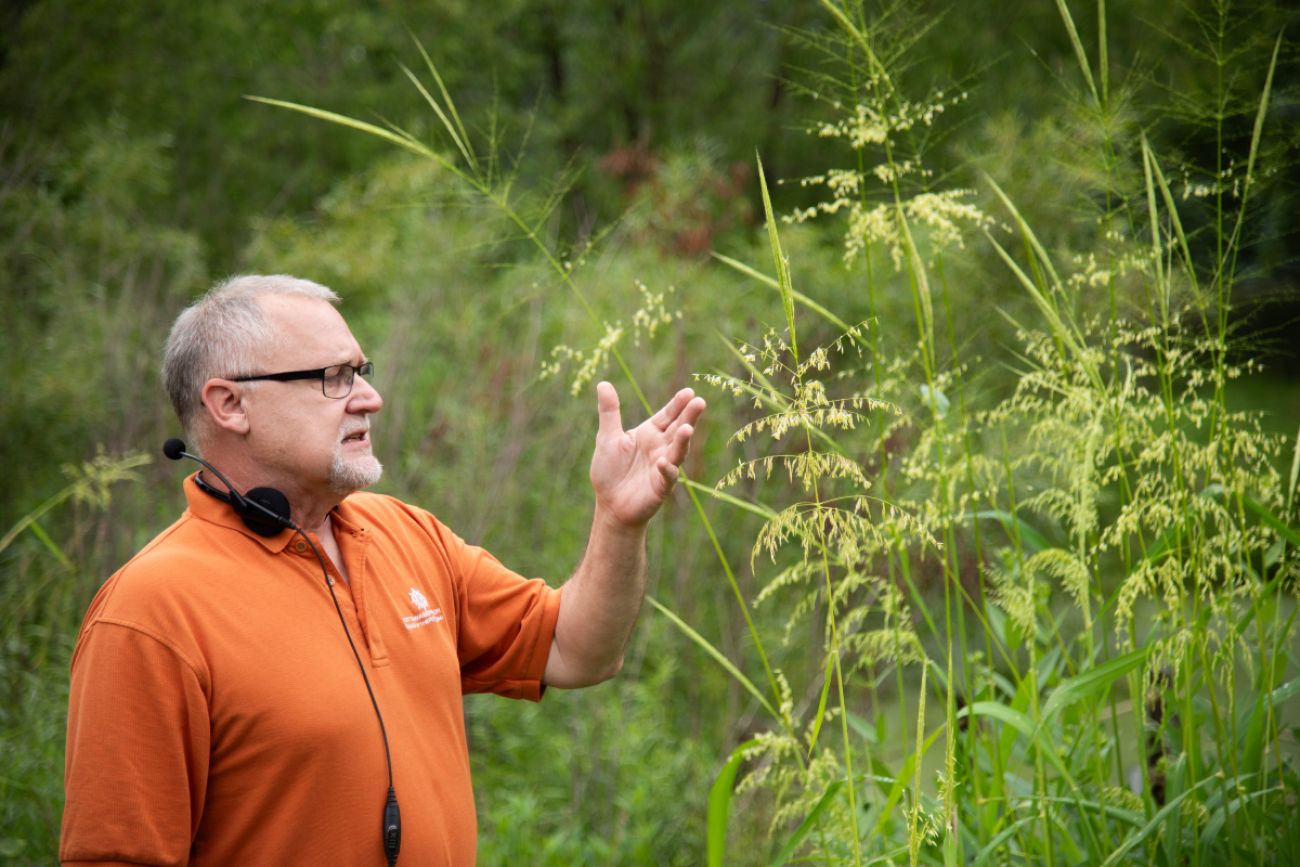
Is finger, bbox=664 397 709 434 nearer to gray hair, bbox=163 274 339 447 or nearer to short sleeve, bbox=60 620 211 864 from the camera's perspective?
gray hair, bbox=163 274 339 447

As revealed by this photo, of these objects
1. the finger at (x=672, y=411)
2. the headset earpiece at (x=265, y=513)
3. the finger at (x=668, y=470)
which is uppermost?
the finger at (x=672, y=411)

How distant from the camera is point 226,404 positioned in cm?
192

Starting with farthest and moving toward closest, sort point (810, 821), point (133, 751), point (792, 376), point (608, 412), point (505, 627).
Answer: 1. point (505, 627)
2. point (608, 412)
3. point (810, 821)
4. point (133, 751)
5. point (792, 376)

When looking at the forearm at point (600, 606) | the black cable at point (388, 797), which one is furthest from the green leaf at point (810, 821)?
the black cable at point (388, 797)

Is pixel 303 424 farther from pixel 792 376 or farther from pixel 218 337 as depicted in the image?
pixel 792 376

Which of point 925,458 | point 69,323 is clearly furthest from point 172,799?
point 69,323

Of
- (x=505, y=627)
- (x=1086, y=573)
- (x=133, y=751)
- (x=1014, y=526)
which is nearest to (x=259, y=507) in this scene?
(x=133, y=751)

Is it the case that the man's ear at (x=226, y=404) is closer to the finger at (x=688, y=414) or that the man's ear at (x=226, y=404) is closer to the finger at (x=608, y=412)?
the finger at (x=608, y=412)

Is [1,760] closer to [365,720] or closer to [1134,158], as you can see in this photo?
[365,720]

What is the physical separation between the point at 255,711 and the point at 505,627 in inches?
24.0

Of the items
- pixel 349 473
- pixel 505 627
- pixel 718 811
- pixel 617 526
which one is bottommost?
pixel 718 811

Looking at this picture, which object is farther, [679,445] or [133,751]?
[679,445]

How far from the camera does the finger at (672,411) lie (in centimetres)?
185

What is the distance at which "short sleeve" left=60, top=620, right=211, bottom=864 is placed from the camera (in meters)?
1.54
